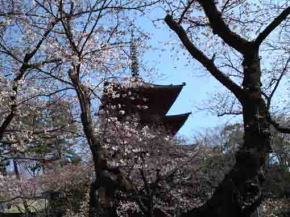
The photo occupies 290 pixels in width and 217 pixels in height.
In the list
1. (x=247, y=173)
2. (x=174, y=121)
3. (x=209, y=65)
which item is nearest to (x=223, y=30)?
(x=209, y=65)

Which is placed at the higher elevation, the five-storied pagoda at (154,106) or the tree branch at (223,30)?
the five-storied pagoda at (154,106)

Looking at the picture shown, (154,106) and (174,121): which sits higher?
(154,106)

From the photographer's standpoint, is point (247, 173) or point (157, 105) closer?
point (247, 173)

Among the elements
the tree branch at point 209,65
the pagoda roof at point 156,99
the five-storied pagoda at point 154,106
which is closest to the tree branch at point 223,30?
the tree branch at point 209,65

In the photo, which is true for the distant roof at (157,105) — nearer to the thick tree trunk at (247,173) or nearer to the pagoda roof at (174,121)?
the pagoda roof at (174,121)

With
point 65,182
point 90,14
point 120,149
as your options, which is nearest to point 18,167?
point 65,182

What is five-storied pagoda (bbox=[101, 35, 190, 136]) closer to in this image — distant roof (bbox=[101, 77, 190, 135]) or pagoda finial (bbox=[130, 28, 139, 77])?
distant roof (bbox=[101, 77, 190, 135])

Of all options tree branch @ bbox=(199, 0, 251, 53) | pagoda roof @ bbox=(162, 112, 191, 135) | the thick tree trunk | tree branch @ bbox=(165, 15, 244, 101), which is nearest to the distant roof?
pagoda roof @ bbox=(162, 112, 191, 135)

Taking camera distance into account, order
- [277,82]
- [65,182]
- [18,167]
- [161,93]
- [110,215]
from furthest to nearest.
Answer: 1. [18,167]
2. [65,182]
3. [161,93]
4. [277,82]
5. [110,215]

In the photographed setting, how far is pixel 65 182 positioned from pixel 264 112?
1660 cm

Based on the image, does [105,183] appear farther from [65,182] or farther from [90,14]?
[65,182]

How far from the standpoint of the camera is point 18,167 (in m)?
28.8

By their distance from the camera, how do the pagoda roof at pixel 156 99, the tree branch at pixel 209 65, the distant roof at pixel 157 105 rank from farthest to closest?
the pagoda roof at pixel 156 99 < the distant roof at pixel 157 105 < the tree branch at pixel 209 65

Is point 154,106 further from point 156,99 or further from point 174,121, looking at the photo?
point 174,121
